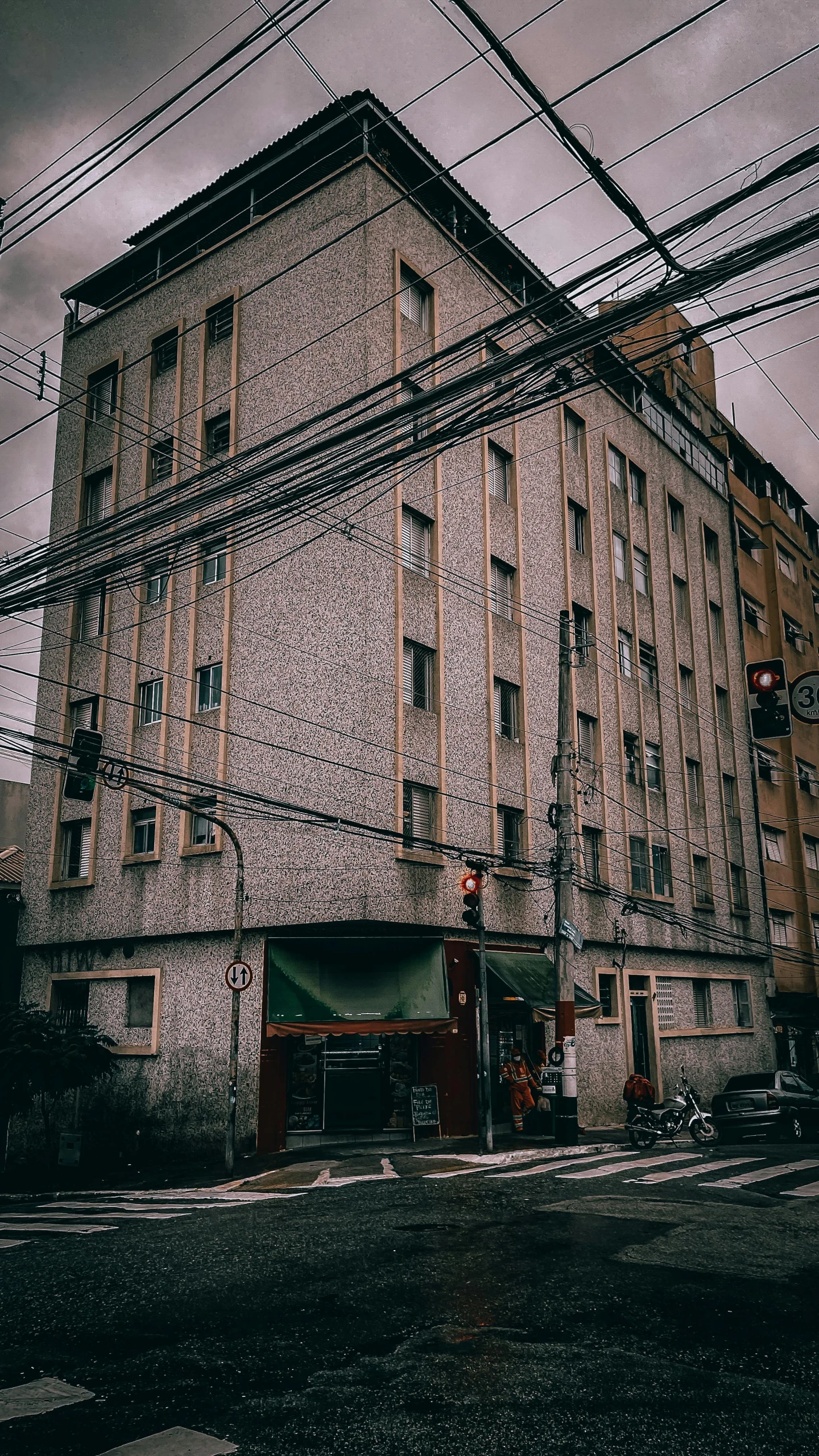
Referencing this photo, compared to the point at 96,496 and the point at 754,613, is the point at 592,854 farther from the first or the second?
the point at 754,613

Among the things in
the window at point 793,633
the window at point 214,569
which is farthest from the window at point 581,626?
the window at point 793,633

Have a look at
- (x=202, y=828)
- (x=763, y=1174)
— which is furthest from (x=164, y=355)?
(x=763, y=1174)

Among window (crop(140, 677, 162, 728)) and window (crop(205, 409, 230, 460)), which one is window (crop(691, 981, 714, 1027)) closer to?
window (crop(140, 677, 162, 728))

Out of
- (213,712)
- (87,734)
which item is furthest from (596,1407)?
(213,712)

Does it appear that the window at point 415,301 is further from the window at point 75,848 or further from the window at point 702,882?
the window at point 702,882

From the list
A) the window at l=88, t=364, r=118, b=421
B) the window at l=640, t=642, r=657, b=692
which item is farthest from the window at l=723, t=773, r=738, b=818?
the window at l=88, t=364, r=118, b=421

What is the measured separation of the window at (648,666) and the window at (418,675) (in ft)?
41.5

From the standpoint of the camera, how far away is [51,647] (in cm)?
2922

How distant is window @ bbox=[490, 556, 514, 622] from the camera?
26938 mm

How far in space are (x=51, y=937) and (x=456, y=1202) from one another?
673 inches

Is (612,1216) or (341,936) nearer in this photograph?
(612,1216)

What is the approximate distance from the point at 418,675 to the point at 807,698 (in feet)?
39.0

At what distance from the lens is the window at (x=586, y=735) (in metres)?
30.5

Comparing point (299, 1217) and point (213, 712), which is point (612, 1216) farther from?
point (213, 712)
